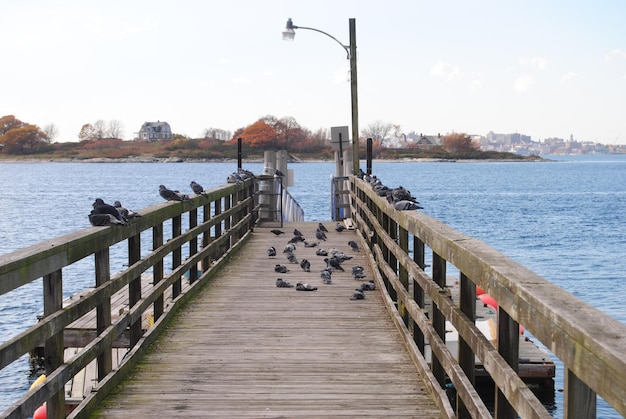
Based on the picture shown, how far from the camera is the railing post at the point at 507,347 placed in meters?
3.62

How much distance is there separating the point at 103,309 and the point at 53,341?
1149 mm

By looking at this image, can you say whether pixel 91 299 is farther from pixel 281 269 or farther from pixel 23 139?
pixel 23 139

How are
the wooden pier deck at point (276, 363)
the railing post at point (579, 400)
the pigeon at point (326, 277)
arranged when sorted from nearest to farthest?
1. the railing post at point (579, 400)
2. the wooden pier deck at point (276, 363)
3. the pigeon at point (326, 277)

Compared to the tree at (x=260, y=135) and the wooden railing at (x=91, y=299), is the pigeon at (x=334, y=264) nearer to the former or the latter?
the wooden railing at (x=91, y=299)

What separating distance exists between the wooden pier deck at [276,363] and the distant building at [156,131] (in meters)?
190

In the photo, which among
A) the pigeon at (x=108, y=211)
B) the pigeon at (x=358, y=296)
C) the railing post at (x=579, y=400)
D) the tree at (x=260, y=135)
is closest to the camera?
the railing post at (x=579, y=400)

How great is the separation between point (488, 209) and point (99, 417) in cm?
5473

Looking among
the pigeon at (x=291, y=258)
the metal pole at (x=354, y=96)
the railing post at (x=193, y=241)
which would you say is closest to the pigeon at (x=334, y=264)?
the pigeon at (x=291, y=258)

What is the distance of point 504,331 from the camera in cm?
366

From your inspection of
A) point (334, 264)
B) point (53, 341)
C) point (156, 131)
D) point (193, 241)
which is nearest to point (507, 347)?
point (53, 341)

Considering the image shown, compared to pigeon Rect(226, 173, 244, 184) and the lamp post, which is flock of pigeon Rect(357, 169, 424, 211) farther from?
the lamp post

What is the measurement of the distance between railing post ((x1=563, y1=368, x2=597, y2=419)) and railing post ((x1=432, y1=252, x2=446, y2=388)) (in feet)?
8.34

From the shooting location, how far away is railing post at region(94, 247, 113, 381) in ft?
17.7

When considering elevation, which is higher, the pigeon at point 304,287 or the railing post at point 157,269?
the railing post at point 157,269
